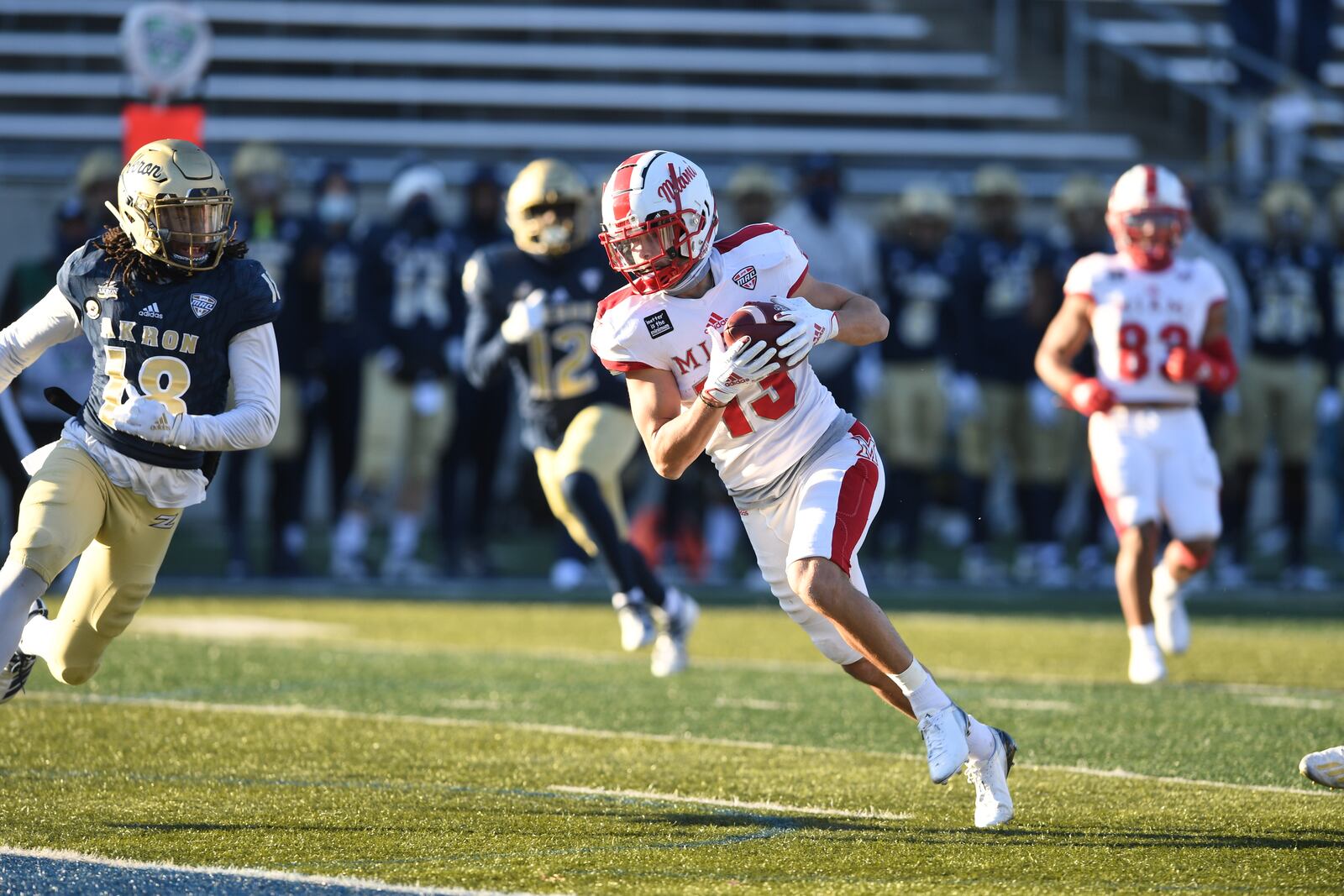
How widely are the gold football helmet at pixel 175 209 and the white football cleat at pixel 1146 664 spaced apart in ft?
11.6

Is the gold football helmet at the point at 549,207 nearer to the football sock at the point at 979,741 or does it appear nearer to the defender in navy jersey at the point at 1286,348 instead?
the football sock at the point at 979,741

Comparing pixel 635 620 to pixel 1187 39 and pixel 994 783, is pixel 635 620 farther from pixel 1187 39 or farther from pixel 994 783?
pixel 1187 39

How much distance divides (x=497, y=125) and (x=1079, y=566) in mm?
6326

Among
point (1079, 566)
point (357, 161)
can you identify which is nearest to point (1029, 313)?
point (1079, 566)

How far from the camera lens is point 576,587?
971 centimetres

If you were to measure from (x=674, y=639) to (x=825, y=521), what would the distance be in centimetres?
250

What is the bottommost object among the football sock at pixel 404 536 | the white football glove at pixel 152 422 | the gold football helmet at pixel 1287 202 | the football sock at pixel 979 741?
the football sock at pixel 404 536

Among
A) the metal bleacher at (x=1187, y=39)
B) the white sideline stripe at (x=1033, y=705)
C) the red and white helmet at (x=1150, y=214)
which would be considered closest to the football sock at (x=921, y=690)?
the white sideline stripe at (x=1033, y=705)

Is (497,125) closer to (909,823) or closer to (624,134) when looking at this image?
(624,134)

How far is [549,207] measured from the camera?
702cm

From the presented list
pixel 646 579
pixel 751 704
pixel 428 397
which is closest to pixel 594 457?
pixel 646 579

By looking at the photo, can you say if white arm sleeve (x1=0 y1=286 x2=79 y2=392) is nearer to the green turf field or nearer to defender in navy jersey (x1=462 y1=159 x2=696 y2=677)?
the green turf field

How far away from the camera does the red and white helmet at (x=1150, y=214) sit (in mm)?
6844

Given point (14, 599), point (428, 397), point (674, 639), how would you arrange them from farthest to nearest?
1. point (428, 397)
2. point (674, 639)
3. point (14, 599)
